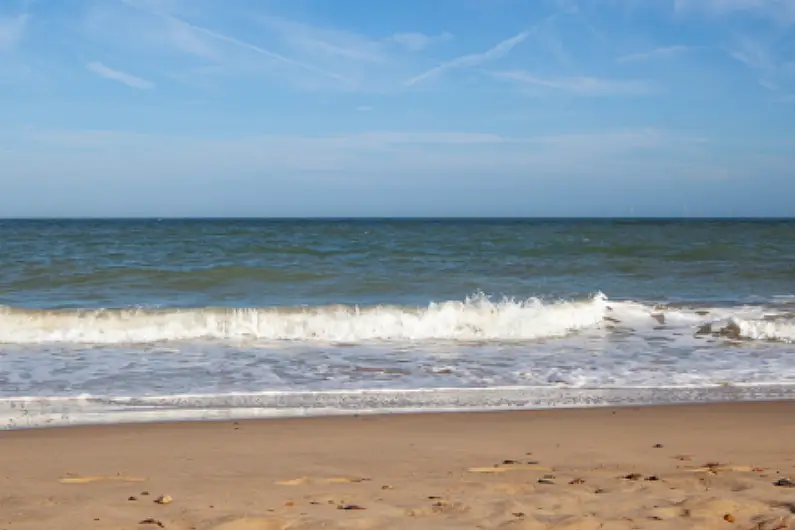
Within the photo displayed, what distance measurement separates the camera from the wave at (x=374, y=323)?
12039mm

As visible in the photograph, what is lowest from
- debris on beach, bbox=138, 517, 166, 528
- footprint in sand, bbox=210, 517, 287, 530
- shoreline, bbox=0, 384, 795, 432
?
shoreline, bbox=0, 384, 795, 432

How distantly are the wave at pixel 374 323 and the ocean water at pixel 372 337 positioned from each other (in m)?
0.05

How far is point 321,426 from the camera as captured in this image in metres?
6.34

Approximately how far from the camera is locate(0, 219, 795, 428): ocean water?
25.2 feet

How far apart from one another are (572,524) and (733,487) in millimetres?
1183

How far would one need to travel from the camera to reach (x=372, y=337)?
12.2 m

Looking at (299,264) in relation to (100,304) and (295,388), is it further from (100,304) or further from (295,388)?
(295,388)

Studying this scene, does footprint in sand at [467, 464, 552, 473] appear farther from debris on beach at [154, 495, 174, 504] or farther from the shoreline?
the shoreline

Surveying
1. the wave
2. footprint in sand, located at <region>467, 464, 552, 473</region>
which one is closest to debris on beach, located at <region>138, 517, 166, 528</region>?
footprint in sand, located at <region>467, 464, 552, 473</region>

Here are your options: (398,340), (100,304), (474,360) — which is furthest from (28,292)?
(474,360)

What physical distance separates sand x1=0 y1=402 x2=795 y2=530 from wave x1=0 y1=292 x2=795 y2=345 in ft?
18.2

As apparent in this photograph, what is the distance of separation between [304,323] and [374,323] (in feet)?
3.58

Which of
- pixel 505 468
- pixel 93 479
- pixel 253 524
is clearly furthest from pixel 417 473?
pixel 93 479

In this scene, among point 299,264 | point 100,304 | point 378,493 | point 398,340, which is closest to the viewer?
point 378,493
